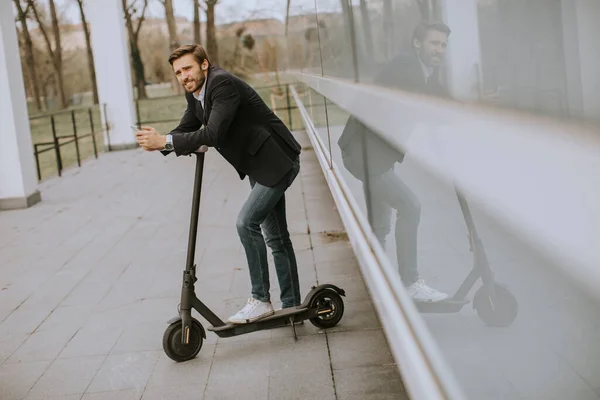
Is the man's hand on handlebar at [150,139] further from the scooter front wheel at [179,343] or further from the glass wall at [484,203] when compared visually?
the glass wall at [484,203]

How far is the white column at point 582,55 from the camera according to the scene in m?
0.69

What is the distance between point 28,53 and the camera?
102 feet

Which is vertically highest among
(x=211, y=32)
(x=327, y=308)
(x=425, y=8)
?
(x=211, y=32)

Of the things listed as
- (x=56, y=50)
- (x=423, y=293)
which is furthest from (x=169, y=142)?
(x=56, y=50)

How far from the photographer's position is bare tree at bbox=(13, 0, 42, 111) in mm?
29725

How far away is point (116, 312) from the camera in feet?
18.1

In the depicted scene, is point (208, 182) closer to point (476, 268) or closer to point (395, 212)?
point (395, 212)

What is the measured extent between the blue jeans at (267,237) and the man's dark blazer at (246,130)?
0.29 ft

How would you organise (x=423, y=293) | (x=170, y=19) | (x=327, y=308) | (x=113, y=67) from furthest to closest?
(x=170, y=19), (x=113, y=67), (x=327, y=308), (x=423, y=293)

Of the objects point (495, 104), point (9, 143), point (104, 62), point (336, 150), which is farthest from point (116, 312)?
point (104, 62)

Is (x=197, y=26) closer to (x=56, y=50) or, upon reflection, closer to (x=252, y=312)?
(x=56, y=50)

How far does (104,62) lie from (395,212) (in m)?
15.6

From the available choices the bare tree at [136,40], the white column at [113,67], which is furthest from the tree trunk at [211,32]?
the white column at [113,67]

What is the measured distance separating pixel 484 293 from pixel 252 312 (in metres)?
3.13
